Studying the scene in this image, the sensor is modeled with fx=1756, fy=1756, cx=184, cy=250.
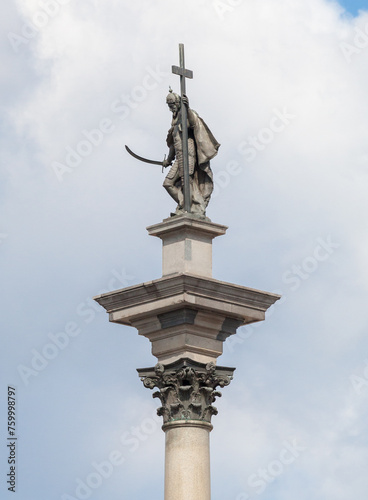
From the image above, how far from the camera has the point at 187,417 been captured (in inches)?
1308

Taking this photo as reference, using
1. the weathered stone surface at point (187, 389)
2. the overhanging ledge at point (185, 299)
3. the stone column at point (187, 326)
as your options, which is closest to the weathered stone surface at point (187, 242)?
the stone column at point (187, 326)

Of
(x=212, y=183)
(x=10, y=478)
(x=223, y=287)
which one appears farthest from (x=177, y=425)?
(x=10, y=478)

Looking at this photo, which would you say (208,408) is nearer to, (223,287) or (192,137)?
(223,287)

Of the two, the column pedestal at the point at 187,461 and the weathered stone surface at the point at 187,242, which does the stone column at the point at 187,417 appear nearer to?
the column pedestal at the point at 187,461

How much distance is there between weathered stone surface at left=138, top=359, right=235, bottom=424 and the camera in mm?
33344

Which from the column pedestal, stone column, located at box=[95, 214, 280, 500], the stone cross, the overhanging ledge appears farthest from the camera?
the stone cross

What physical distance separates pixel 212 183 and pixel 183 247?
179 cm

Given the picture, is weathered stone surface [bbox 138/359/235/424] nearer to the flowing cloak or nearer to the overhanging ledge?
the overhanging ledge

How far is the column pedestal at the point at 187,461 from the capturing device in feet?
107

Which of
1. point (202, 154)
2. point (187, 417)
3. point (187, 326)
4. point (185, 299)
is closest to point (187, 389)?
point (187, 417)

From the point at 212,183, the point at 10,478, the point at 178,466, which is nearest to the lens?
the point at 178,466

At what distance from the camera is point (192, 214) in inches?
1357

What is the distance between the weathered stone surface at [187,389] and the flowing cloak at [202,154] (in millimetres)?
3480

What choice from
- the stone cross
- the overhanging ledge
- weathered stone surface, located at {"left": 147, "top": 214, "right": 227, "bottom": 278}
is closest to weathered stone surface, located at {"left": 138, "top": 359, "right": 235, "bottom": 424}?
the overhanging ledge
